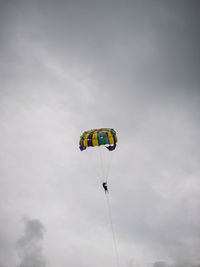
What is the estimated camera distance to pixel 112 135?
115ft

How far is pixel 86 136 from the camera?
115 feet

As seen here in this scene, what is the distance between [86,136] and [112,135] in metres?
5.07
